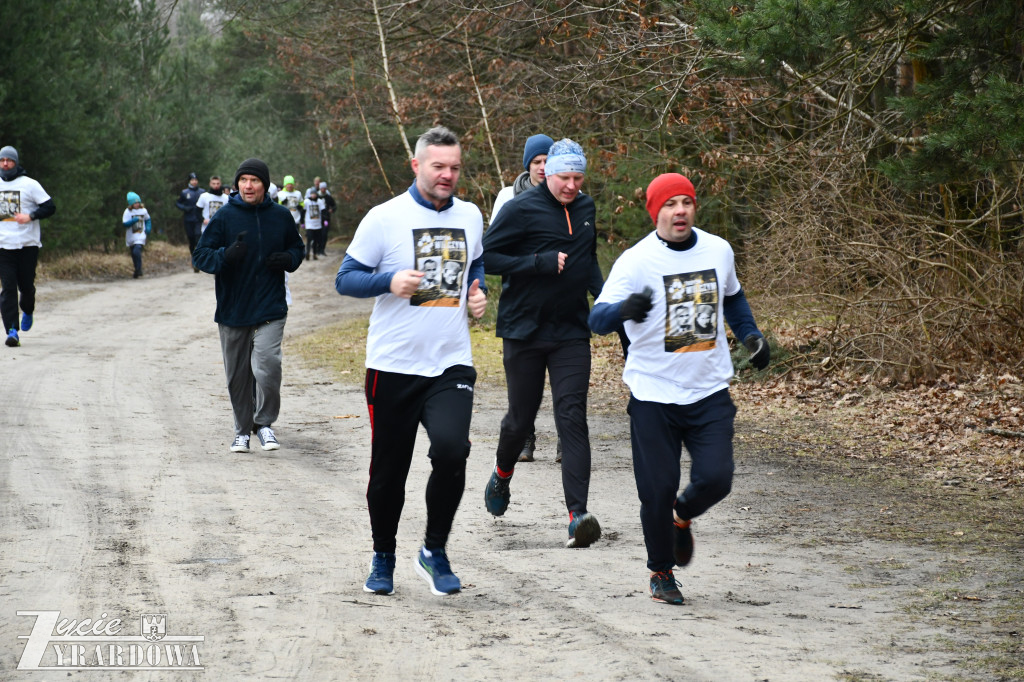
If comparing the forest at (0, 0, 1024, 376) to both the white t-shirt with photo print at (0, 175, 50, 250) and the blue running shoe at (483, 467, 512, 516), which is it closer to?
the blue running shoe at (483, 467, 512, 516)

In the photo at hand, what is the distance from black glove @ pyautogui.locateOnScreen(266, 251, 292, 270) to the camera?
8.95 metres

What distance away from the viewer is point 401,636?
4.87 m

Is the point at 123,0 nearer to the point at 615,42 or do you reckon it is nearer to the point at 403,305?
the point at 615,42

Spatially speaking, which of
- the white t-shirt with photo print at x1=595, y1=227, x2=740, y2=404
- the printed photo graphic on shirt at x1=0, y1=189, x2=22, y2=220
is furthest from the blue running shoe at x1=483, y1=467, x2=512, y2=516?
the printed photo graphic on shirt at x1=0, y1=189, x2=22, y2=220

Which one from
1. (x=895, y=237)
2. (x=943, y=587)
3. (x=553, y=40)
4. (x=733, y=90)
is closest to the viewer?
(x=943, y=587)

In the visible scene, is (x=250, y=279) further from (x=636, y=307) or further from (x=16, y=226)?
(x=16, y=226)

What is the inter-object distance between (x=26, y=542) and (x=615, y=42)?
38.3 feet

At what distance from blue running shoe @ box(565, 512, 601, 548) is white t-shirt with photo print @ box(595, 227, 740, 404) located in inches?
47.9

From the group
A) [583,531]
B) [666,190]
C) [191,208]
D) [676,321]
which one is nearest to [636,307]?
[676,321]

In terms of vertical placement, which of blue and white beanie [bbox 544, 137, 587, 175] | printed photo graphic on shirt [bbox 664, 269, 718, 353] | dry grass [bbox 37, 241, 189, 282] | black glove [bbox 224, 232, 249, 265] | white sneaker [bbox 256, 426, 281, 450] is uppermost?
blue and white beanie [bbox 544, 137, 587, 175]

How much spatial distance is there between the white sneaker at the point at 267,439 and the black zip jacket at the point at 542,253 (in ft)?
10.0

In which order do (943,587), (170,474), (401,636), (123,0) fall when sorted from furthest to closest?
(123,0), (170,474), (943,587), (401,636)

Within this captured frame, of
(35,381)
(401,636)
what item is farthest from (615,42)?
(401,636)

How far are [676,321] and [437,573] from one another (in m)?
1.59
